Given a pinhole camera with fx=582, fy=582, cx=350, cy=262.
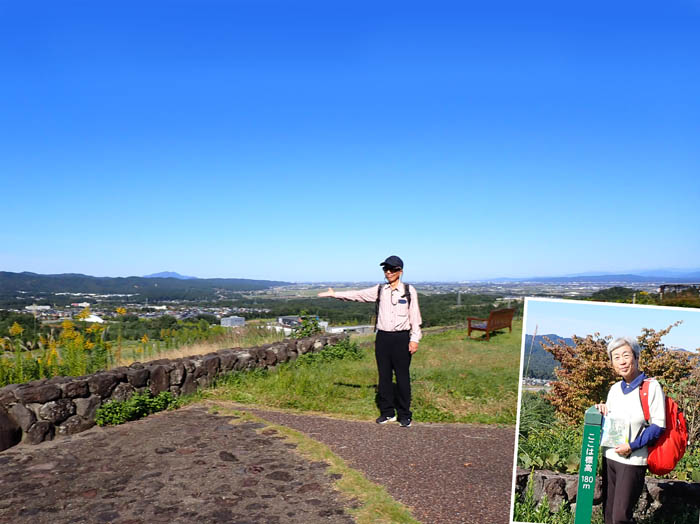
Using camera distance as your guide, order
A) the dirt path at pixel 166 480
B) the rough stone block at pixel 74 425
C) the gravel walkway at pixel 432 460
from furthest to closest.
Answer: the rough stone block at pixel 74 425
the gravel walkway at pixel 432 460
the dirt path at pixel 166 480

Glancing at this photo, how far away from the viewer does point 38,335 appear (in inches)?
386

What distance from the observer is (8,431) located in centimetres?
638

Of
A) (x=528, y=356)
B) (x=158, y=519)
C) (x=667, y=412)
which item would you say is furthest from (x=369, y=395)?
(x=667, y=412)

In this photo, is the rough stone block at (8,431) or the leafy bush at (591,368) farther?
the rough stone block at (8,431)

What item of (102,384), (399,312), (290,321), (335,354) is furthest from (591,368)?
(290,321)

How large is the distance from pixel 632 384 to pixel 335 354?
984 centimetres

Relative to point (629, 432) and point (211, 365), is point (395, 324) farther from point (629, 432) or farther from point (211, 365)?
point (629, 432)

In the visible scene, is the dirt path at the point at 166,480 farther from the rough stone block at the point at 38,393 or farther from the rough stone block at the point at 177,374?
the rough stone block at the point at 177,374

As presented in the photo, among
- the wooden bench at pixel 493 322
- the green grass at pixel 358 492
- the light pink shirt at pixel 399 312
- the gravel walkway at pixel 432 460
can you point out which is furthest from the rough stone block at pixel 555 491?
the wooden bench at pixel 493 322

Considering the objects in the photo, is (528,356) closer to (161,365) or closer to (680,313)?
(680,313)

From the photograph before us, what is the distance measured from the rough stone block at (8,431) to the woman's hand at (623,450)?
6.14m

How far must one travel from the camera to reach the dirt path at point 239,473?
15.1 feet

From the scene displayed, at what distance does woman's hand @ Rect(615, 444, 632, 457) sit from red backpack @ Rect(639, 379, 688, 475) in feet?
0.37

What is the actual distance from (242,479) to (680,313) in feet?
12.7
